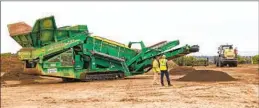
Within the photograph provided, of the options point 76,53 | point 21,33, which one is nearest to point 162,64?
point 76,53

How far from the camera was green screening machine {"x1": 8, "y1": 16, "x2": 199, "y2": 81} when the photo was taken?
22.6m

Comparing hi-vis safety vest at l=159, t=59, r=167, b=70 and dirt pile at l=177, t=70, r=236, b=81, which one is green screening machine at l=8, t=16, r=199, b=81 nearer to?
dirt pile at l=177, t=70, r=236, b=81

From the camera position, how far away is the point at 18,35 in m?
23.3

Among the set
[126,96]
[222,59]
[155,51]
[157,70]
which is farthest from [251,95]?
[222,59]

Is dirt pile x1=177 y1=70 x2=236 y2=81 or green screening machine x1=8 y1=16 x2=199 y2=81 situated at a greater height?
green screening machine x1=8 y1=16 x2=199 y2=81

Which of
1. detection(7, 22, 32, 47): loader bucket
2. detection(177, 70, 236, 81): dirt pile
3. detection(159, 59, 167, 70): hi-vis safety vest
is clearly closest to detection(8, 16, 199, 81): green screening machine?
detection(7, 22, 32, 47): loader bucket

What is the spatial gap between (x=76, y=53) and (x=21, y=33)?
9.47 ft

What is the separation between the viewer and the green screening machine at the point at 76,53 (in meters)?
22.6

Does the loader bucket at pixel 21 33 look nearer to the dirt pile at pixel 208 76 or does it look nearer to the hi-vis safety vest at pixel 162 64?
the hi-vis safety vest at pixel 162 64

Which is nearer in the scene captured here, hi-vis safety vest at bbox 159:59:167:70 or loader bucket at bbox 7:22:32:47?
hi-vis safety vest at bbox 159:59:167:70

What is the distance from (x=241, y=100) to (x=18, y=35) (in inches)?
502

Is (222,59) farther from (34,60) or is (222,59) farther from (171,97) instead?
(171,97)

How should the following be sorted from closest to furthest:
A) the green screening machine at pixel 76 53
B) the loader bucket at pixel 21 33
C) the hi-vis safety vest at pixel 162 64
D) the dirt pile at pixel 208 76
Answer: the hi-vis safety vest at pixel 162 64, the green screening machine at pixel 76 53, the loader bucket at pixel 21 33, the dirt pile at pixel 208 76

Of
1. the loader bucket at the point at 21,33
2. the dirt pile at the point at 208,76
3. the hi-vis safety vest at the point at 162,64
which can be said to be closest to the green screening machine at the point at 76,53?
the loader bucket at the point at 21,33
